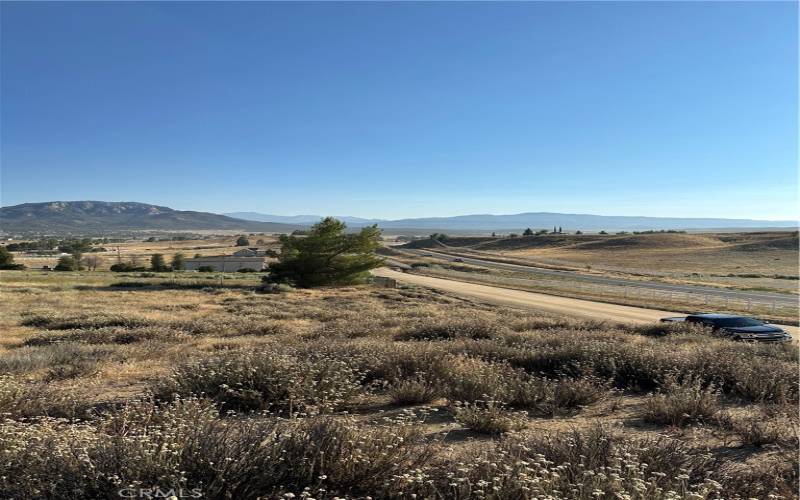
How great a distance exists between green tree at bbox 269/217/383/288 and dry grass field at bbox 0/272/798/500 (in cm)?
3198

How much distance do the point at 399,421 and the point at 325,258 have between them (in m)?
41.8

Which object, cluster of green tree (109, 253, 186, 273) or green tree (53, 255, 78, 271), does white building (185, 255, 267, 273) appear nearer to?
cluster of green tree (109, 253, 186, 273)

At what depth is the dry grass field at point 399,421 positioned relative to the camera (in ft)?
11.3

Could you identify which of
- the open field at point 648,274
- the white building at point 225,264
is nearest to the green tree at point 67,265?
the white building at point 225,264

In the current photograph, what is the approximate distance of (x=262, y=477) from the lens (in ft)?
11.7

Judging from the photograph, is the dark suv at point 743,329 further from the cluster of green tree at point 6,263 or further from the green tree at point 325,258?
the cluster of green tree at point 6,263

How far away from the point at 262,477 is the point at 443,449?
1.80 metres

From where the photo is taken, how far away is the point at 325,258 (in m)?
45.8

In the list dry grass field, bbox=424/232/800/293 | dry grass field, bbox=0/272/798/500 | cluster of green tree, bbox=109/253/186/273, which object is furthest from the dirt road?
cluster of green tree, bbox=109/253/186/273

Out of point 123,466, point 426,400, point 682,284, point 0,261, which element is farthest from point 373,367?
point 0,261

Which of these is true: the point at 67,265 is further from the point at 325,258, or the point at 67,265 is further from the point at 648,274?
the point at 648,274

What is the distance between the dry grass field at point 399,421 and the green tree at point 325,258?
32.0 meters

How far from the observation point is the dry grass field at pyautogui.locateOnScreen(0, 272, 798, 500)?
11.3 ft

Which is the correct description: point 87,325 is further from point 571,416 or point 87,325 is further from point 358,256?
point 358,256
